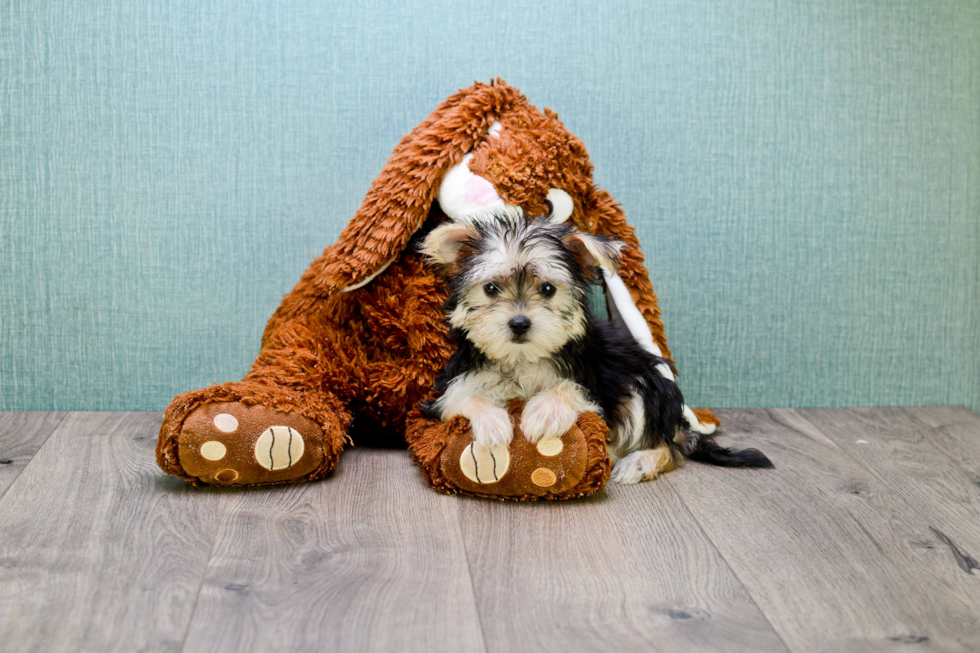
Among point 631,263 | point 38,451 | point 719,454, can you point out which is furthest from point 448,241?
point 38,451

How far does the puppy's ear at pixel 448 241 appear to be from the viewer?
1.91 metres

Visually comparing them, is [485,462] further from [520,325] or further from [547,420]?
[520,325]

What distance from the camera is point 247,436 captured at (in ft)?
6.18

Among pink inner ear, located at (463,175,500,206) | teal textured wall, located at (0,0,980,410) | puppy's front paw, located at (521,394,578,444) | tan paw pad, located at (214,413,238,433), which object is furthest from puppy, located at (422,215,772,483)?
teal textured wall, located at (0,0,980,410)

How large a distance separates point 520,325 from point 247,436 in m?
0.63

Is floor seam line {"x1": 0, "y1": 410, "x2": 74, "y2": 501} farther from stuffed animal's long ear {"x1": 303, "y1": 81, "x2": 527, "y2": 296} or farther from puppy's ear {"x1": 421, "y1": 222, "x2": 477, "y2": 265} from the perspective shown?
puppy's ear {"x1": 421, "y1": 222, "x2": 477, "y2": 265}

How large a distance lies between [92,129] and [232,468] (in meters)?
1.18

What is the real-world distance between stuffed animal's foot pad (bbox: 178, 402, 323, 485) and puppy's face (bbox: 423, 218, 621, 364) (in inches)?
17.3

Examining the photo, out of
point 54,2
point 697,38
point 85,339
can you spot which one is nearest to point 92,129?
point 54,2

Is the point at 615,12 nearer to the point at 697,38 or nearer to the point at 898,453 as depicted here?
the point at 697,38

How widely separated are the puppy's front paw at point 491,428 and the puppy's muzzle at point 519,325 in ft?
0.65

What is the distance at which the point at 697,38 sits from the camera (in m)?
2.56

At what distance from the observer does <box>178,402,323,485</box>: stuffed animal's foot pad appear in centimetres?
186

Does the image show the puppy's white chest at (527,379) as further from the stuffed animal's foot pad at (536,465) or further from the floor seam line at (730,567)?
the floor seam line at (730,567)
